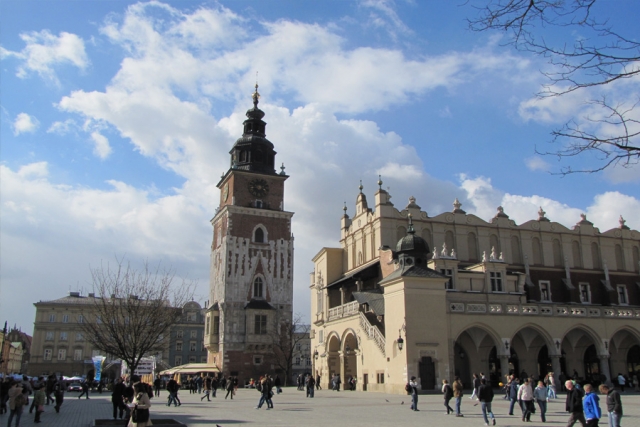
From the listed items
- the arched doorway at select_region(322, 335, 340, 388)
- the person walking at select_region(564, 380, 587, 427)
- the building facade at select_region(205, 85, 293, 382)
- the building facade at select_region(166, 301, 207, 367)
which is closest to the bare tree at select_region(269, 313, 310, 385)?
the building facade at select_region(205, 85, 293, 382)

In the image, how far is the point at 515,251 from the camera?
49438mm

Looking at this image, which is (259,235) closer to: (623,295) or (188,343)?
(623,295)

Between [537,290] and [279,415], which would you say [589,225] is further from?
[279,415]

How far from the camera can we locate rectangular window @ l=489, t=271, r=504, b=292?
141 ft

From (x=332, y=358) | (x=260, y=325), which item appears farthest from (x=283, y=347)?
(x=332, y=358)

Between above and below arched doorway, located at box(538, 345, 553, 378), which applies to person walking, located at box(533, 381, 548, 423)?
below

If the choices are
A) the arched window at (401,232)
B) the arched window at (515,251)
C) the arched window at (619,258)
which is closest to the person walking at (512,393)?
the arched window at (401,232)

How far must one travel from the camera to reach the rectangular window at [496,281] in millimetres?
43125

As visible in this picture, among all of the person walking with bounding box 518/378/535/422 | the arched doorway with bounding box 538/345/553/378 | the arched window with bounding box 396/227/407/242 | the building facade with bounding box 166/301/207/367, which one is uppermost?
the arched window with bounding box 396/227/407/242

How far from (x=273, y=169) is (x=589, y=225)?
33130mm

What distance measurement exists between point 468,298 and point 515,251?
10.7 m

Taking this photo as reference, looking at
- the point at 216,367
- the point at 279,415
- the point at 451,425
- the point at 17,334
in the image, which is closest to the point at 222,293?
the point at 216,367

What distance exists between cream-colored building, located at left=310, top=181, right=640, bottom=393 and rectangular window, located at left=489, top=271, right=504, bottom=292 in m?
0.08

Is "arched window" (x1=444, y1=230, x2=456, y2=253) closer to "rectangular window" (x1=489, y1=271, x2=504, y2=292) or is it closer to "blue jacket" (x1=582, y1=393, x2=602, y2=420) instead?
"rectangular window" (x1=489, y1=271, x2=504, y2=292)
